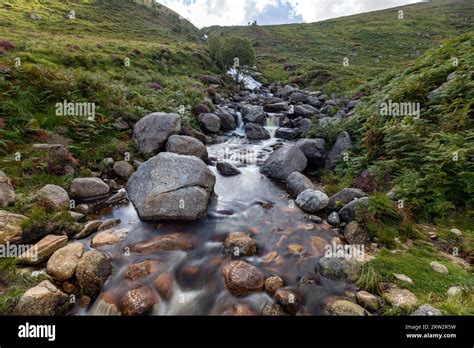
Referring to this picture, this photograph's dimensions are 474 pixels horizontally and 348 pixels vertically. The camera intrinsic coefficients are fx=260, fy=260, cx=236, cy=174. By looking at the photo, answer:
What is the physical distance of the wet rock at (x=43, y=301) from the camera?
16.4 ft

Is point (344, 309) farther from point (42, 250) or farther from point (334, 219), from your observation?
point (42, 250)

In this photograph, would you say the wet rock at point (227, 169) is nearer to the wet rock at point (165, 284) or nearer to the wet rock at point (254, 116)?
the wet rock at point (165, 284)

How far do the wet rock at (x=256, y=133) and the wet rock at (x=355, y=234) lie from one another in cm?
1214

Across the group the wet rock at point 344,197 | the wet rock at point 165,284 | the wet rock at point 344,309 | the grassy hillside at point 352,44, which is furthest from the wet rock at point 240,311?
the grassy hillside at point 352,44

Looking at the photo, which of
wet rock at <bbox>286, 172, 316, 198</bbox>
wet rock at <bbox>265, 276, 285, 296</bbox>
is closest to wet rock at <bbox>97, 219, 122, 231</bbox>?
wet rock at <bbox>265, 276, 285, 296</bbox>

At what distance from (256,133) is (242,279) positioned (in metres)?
14.1

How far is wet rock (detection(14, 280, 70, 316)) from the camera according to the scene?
5.01m

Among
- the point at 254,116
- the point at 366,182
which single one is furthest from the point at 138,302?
the point at 254,116

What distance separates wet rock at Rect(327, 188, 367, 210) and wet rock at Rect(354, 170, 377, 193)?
0.55m

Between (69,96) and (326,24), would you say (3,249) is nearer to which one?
(69,96)

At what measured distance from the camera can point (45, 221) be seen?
7.26 m

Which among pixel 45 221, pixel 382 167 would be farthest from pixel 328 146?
pixel 45 221

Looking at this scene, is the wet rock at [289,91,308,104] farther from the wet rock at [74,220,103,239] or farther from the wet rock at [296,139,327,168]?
the wet rock at [74,220,103,239]

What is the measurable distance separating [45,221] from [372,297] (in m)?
8.52
